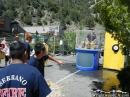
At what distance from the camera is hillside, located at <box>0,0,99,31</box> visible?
8756 cm

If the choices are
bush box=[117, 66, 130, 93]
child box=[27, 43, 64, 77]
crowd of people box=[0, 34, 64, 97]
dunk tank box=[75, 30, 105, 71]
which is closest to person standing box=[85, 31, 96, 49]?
dunk tank box=[75, 30, 105, 71]

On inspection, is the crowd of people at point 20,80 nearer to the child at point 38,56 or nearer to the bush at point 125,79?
the child at point 38,56

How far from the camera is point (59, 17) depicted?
307 feet

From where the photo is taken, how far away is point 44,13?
99562 mm

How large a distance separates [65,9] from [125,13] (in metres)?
94.7

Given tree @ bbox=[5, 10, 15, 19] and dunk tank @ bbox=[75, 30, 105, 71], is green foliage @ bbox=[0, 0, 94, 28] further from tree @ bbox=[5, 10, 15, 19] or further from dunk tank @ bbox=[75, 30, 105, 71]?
dunk tank @ bbox=[75, 30, 105, 71]

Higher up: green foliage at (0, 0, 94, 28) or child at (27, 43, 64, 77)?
green foliage at (0, 0, 94, 28)

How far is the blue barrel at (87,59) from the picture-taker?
33.9 ft

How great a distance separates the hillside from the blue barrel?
68.9 metres

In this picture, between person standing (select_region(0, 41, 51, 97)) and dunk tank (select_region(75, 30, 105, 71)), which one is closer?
person standing (select_region(0, 41, 51, 97))

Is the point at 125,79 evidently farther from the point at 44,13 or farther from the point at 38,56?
the point at 44,13

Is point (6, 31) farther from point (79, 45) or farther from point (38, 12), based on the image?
point (38, 12)

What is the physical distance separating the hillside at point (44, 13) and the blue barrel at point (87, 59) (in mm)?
68888

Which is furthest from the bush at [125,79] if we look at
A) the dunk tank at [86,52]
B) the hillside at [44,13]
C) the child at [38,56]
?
the hillside at [44,13]
